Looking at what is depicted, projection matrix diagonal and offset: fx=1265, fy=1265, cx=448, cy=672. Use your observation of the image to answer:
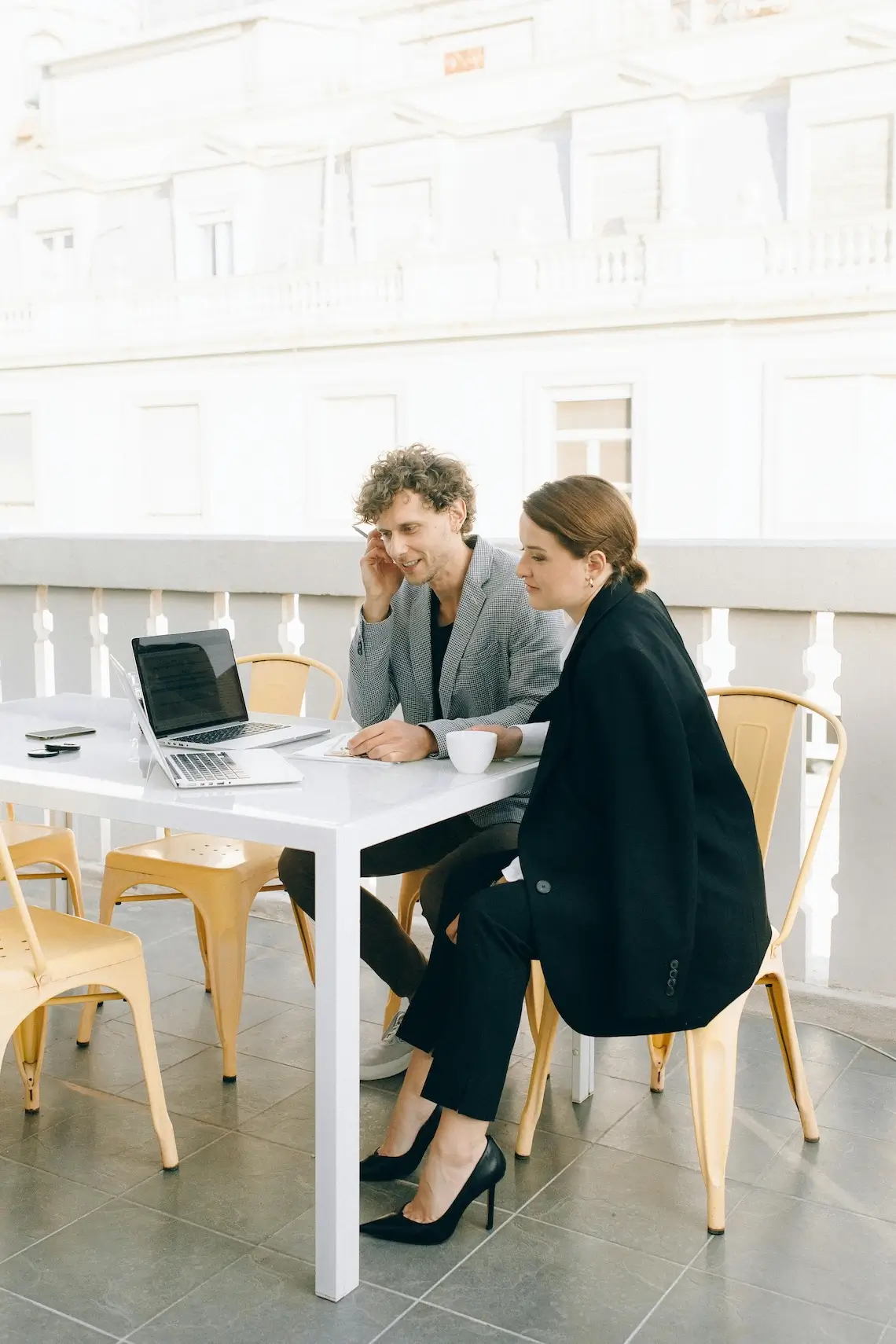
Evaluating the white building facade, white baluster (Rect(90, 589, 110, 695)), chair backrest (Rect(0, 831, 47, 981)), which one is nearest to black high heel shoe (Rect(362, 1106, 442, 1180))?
chair backrest (Rect(0, 831, 47, 981))

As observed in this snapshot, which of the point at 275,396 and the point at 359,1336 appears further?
the point at 275,396

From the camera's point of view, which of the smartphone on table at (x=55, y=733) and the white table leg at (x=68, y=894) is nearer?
the smartphone on table at (x=55, y=733)

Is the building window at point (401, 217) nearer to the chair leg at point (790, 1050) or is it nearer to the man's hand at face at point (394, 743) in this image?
the man's hand at face at point (394, 743)

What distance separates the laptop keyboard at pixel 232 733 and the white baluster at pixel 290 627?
2.94 ft

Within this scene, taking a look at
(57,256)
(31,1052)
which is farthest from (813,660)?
(57,256)

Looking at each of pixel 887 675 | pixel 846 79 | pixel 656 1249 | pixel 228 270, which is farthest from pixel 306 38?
pixel 656 1249

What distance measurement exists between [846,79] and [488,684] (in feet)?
38.5

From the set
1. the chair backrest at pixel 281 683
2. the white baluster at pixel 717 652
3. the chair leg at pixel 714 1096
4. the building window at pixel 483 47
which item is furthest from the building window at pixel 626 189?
the chair leg at pixel 714 1096

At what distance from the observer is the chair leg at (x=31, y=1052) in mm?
2160

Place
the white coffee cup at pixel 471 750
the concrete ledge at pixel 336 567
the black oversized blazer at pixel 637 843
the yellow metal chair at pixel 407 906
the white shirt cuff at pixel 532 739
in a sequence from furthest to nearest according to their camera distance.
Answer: the concrete ledge at pixel 336 567 → the yellow metal chair at pixel 407 906 → the white shirt cuff at pixel 532 739 → the white coffee cup at pixel 471 750 → the black oversized blazer at pixel 637 843

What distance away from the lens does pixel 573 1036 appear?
2.20m

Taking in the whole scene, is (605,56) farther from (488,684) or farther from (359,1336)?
(359,1336)

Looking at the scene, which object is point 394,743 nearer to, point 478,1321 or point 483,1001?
point 483,1001

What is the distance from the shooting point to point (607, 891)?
5.60 feet
